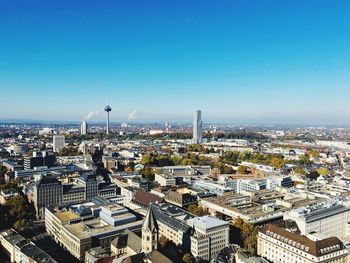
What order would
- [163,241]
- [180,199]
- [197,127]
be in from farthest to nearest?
[197,127], [180,199], [163,241]

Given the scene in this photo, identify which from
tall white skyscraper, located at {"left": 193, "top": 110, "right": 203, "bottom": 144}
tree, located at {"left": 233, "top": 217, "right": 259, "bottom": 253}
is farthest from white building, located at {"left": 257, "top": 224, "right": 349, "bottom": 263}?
tall white skyscraper, located at {"left": 193, "top": 110, "right": 203, "bottom": 144}

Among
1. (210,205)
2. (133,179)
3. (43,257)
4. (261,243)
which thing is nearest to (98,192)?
(133,179)

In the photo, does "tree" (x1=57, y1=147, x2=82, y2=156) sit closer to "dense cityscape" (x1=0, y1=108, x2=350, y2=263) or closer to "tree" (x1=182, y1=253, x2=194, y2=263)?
"dense cityscape" (x1=0, y1=108, x2=350, y2=263)

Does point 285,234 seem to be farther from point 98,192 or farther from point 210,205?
point 98,192

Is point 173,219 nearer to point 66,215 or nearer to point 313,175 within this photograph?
point 66,215

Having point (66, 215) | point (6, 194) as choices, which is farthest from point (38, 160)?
point (66, 215)

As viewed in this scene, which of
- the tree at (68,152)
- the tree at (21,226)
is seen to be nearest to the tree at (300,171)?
the tree at (21,226)
